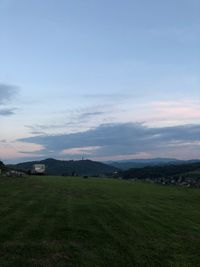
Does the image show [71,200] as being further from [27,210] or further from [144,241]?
[144,241]

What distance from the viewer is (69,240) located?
45.1 feet

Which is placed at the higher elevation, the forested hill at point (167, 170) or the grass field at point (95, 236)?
the forested hill at point (167, 170)

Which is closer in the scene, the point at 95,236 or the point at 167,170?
the point at 95,236

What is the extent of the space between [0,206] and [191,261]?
12.0 meters

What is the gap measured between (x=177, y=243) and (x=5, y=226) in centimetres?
599

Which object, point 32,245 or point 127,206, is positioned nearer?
point 32,245

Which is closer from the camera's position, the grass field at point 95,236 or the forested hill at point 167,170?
the grass field at point 95,236

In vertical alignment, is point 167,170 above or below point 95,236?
above

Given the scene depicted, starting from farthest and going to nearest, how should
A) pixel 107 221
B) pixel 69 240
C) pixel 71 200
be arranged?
pixel 71 200 < pixel 107 221 < pixel 69 240

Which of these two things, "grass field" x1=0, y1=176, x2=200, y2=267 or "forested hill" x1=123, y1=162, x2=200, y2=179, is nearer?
"grass field" x1=0, y1=176, x2=200, y2=267

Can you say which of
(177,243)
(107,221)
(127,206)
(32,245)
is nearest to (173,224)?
(107,221)

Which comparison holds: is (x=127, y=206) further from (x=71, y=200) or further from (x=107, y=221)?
(x=107, y=221)

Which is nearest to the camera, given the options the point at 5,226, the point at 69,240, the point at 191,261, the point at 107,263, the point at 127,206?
the point at 107,263

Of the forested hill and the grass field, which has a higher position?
the forested hill
